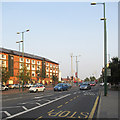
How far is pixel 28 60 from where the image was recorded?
8556cm

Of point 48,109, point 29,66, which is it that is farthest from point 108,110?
point 29,66

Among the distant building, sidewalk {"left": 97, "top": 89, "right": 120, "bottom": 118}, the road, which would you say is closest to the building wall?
the distant building

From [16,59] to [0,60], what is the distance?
11493 millimetres

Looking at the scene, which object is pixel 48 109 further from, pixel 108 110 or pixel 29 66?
pixel 29 66

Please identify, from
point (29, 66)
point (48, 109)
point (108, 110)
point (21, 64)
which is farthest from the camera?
point (29, 66)

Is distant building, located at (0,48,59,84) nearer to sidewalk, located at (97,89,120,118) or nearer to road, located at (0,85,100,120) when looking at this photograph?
road, located at (0,85,100,120)

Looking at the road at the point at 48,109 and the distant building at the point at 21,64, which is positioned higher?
the distant building at the point at 21,64

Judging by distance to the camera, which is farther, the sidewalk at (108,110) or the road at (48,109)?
the road at (48,109)

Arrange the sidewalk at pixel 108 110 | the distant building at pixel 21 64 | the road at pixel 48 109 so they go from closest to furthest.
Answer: the sidewalk at pixel 108 110
the road at pixel 48 109
the distant building at pixel 21 64

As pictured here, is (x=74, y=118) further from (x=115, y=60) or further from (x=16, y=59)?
(x=16, y=59)

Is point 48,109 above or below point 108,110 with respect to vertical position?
below

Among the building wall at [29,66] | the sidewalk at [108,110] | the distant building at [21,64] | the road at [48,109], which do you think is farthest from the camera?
the distant building at [21,64]

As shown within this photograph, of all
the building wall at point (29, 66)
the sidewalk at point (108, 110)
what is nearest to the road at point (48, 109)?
the sidewalk at point (108, 110)

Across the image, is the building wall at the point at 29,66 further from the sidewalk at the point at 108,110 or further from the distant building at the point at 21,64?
the sidewalk at the point at 108,110
